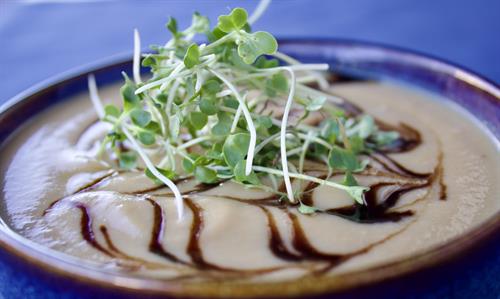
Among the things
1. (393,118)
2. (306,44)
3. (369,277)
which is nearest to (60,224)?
(369,277)

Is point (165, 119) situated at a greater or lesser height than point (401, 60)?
lesser

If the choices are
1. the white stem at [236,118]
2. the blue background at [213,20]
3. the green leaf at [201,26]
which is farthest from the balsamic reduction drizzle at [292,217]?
the blue background at [213,20]

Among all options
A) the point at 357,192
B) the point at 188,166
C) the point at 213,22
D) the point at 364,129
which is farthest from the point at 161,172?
the point at 213,22

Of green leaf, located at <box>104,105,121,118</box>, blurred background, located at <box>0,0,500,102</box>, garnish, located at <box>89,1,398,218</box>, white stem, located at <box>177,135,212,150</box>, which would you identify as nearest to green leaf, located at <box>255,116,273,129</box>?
garnish, located at <box>89,1,398,218</box>

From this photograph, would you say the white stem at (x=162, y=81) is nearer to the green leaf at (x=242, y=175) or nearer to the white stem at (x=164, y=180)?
the white stem at (x=164, y=180)

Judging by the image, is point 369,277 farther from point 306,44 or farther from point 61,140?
point 306,44

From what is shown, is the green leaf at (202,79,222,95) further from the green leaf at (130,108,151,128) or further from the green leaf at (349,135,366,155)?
the green leaf at (349,135,366,155)
